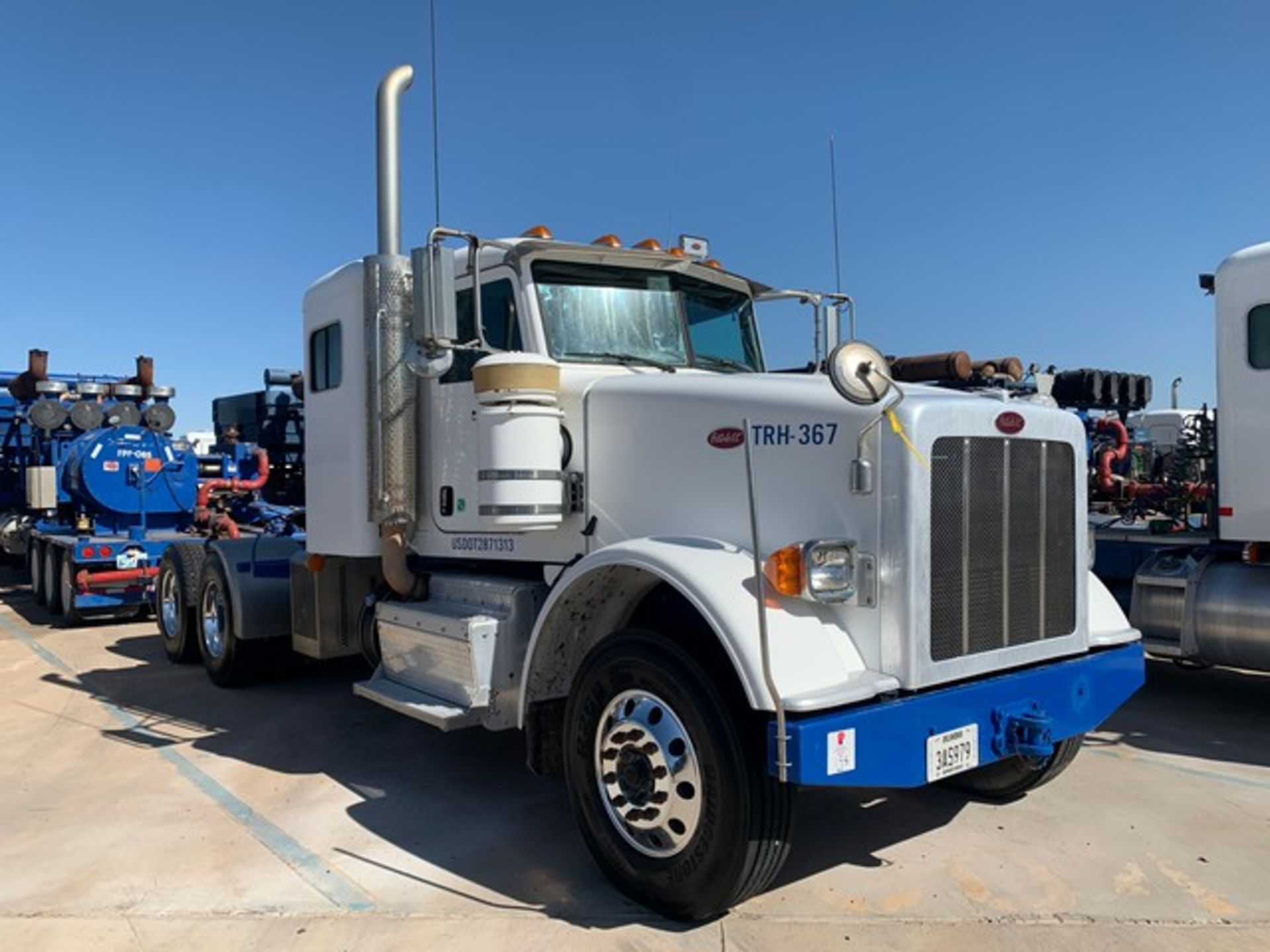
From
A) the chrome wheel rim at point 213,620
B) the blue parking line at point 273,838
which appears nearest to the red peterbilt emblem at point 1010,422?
the blue parking line at point 273,838

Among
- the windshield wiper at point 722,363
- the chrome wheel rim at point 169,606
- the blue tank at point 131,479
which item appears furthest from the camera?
the blue tank at point 131,479

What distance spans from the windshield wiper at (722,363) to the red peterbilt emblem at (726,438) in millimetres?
1176

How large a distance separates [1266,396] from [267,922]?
645 centimetres

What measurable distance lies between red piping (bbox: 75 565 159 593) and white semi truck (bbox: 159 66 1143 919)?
6292 millimetres

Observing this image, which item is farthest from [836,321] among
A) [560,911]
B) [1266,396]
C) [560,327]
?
[560,911]

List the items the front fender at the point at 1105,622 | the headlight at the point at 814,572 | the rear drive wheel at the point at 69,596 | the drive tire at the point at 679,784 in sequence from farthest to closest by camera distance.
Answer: the rear drive wheel at the point at 69,596, the front fender at the point at 1105,622, the headlight at the point at 814,572, the drive tire at the point at 679,784

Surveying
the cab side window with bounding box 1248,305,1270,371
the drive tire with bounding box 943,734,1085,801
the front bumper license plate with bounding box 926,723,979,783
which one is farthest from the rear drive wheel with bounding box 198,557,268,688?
the cab side window with bounding box 1248,305,1270,371

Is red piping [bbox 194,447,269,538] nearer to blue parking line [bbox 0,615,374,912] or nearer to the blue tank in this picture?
the blue tank

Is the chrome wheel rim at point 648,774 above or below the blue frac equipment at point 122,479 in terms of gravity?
below

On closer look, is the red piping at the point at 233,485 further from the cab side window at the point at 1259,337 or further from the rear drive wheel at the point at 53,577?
the cab side window at the point at 1259,337

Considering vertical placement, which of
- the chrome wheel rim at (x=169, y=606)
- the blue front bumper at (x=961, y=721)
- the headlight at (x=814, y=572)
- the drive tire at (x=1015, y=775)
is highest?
the headlight at (x=814, y=572)

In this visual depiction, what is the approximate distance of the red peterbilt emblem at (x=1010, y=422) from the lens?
381 centimetres

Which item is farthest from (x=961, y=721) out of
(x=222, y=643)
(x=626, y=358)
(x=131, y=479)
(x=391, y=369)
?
(x=131, y=479)

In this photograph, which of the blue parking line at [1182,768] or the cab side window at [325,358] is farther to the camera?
the cab side window at [325,358]
